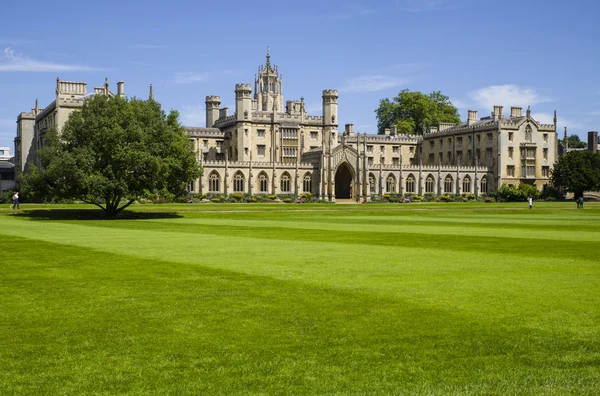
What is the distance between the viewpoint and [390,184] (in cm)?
10650

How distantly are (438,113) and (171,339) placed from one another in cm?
13475

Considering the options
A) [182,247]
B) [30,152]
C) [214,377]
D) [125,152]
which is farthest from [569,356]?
[30,152]

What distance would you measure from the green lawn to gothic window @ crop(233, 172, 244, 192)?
75.8 m

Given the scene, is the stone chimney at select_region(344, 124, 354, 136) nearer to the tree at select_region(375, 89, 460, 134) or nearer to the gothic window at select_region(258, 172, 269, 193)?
the tree at select_region(375, 89, 460, 134)

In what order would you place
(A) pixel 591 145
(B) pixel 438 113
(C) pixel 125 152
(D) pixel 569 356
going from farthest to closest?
1. (B) pixel 438 113
2. (A) pixel 591 145
3. (C) pixel 125 152
4. (D) pixel 569 356

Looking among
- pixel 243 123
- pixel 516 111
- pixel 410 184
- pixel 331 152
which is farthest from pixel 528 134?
pixel 243 123

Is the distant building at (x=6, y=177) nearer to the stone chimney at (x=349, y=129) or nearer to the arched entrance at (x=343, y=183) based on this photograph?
the arched entrance at (x=343, y=183)

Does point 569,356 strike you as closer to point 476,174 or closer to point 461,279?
point 461,279

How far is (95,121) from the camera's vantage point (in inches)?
1972

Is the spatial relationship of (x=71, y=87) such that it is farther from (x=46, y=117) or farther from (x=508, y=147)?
(x=508, y=147)

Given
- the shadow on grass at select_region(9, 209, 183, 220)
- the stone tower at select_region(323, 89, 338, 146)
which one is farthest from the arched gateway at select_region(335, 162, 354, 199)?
the shadow on grass at select_region(9, 209, 183, 220)

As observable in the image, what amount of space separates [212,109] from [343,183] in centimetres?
2798

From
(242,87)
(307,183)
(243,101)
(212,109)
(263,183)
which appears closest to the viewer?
(263,183)

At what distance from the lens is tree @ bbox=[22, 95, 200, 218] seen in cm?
4828
